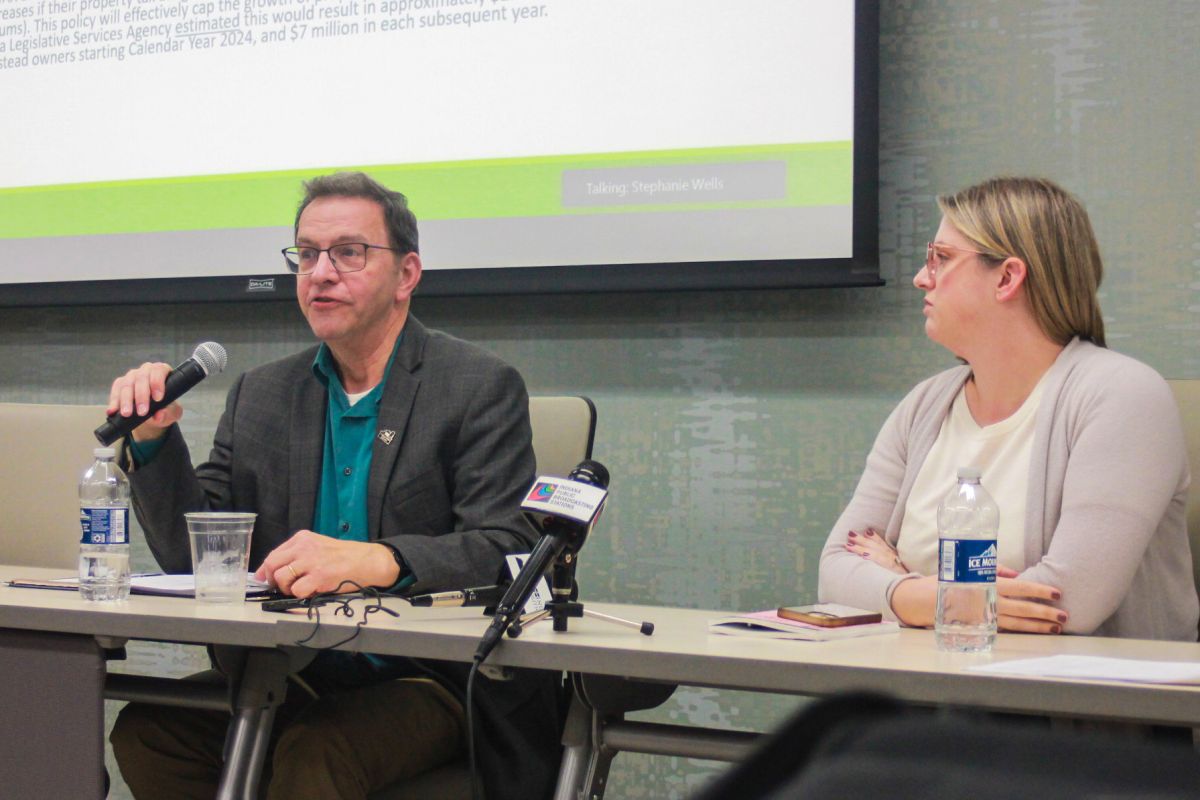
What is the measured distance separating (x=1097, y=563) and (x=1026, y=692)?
493 mm

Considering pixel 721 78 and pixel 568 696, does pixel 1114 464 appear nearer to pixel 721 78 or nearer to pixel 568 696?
pixel 568 696

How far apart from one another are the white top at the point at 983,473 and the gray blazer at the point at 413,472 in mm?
581

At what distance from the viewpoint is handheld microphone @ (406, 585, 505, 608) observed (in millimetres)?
1700

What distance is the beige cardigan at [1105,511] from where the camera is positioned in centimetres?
166

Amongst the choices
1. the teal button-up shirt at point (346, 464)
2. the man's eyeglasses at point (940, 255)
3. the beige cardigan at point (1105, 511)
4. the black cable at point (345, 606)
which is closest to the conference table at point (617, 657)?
the black cable at point (345, 606)

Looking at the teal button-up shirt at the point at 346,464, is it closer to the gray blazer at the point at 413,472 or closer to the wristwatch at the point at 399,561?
the gray blazer at the point at 413,472

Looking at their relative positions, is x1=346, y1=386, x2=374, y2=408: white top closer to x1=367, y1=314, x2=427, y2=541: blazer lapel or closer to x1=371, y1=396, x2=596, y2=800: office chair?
x1=367, y1=314, x2=427, y2=541: blazer lapel

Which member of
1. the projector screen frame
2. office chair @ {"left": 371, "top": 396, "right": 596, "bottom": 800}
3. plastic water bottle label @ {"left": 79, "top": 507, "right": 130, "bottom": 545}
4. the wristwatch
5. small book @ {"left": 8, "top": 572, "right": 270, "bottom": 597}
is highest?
the projector screen frame

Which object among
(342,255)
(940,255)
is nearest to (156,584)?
(342,255)

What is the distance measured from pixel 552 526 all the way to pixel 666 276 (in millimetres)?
1354

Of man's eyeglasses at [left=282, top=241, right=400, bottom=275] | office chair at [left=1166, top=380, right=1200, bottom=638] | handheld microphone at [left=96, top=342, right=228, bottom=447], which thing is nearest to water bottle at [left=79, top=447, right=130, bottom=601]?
handheld microphone at [left=96, top=342, right=228, bottom=447]

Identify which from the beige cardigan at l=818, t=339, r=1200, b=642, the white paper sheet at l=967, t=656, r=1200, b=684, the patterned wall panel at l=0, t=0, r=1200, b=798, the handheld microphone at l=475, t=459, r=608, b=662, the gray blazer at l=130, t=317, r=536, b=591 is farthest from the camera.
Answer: the patterned wall panel at l=0, t=0, r=1200, b=798

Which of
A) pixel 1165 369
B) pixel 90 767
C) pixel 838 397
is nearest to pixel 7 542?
pixel 90 767

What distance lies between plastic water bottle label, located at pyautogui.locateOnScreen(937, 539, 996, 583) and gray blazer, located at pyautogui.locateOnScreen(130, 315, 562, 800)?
25.2 inches
